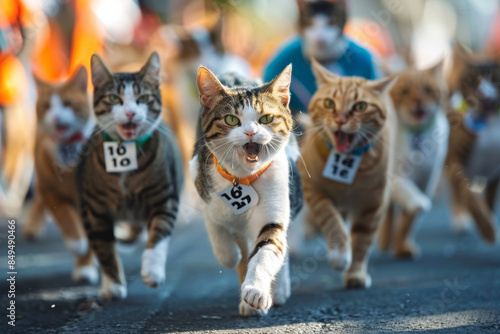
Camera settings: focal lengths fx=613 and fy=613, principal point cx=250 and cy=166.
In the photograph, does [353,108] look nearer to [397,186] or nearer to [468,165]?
[397,186]

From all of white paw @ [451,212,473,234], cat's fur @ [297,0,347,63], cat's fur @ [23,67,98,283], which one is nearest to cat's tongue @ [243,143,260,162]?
cat's fur @ [23,67,98,283]

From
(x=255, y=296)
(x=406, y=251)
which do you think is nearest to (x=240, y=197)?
(x=255, y=296)

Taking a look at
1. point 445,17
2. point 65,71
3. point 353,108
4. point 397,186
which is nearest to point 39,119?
point 65,71

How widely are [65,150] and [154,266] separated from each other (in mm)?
1404

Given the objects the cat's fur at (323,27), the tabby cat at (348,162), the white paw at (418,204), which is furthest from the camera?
the white paw at (418,204)

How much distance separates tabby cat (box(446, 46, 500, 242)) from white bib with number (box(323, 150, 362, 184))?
1.59 m

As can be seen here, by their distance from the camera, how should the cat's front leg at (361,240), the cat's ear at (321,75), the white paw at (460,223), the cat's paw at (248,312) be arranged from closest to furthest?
the cat's paw at (248,312) < the cat's ear at (321,75) < the cat's front leg at (361,240) < the white paw at (460,223)

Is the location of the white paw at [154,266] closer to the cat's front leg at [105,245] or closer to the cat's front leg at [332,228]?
the cat's front leg at [105,245]

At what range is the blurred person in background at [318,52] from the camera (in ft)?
11.9

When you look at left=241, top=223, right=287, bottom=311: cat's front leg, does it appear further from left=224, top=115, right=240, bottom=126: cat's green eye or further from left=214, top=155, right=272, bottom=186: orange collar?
left=224, top=115, right=240, bottom=126: cat's green eye

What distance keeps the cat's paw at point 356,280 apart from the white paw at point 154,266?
1.09m

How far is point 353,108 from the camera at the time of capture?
290 cm

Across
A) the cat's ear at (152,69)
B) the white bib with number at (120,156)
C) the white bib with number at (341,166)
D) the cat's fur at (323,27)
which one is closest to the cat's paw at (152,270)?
the white bib with number at (120,156)

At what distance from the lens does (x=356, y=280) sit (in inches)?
130
